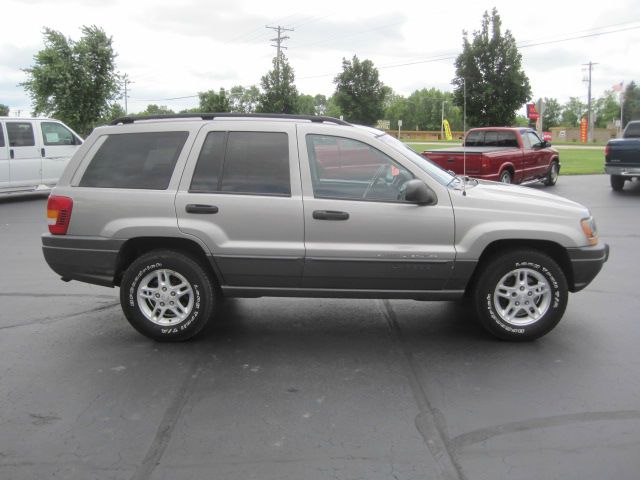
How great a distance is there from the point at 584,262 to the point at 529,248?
0.44m

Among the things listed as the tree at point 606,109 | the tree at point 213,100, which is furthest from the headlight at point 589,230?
the tree at point 606,109

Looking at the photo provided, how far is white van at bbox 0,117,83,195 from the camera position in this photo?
14553mm

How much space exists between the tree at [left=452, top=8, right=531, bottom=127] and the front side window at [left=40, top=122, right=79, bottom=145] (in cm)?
1805

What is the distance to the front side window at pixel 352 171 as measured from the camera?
4.99 metres

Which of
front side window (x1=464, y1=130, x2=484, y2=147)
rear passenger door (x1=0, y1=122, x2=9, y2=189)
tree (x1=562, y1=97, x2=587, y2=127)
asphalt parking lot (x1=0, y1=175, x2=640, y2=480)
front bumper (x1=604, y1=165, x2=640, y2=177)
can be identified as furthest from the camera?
tree (x1=562, y1=97, x2=587, y2=127)

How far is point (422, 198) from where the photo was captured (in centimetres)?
483

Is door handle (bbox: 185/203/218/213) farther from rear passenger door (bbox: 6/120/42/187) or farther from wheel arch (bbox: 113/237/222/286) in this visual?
rear passenger door (bbox: 6/120/42/187)

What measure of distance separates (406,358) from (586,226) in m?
1.83

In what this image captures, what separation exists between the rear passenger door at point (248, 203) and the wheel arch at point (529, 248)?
147 cm

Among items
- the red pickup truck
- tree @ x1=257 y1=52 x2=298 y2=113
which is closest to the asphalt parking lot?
the red pickup truck

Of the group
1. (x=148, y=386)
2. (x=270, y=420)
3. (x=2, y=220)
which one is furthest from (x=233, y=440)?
(x=2, y=220)

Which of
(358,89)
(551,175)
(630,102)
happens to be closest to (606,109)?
(630,102)

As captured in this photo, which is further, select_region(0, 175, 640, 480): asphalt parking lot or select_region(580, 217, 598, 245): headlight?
select_region(580, 217, 598, 245): headlight

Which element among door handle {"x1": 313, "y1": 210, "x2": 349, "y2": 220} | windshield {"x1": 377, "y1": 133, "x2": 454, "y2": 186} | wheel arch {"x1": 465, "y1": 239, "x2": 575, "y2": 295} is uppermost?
windshield {"x1": 377, "y1": 133, "x2": 454, "y2": 186}
